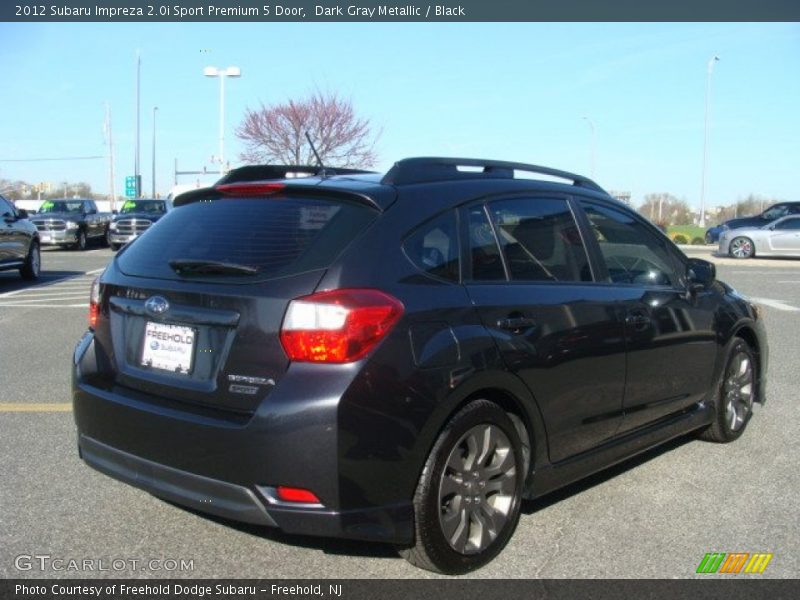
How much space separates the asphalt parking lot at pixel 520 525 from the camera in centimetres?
350

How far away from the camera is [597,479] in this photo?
4.70 metres

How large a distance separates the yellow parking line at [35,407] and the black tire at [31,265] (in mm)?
10655

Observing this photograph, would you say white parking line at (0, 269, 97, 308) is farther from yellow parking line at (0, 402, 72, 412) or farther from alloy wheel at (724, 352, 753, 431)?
alloy wheel at (724, 352, 753, 431)

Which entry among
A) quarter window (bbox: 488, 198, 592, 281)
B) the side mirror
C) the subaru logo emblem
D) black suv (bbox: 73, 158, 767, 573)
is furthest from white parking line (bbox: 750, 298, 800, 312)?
the subaru logo emblem

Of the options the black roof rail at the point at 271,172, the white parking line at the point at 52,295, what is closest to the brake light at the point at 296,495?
the black roof rail at the point at 271,172

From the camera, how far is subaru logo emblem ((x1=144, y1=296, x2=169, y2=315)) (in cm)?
339

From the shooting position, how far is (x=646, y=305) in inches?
178

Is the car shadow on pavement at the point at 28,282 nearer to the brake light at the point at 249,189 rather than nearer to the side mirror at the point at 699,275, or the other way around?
the brake light at the point at 249,189

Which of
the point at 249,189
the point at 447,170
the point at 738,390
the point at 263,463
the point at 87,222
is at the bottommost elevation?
the point at 87,222

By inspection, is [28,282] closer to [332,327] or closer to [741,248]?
[332,327]

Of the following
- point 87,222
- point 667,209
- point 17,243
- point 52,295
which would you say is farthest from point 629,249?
point 667,209

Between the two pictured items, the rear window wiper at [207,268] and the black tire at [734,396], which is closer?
the rear window wiper at [207,268]

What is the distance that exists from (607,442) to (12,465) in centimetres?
332

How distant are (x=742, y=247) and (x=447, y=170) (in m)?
25.5
